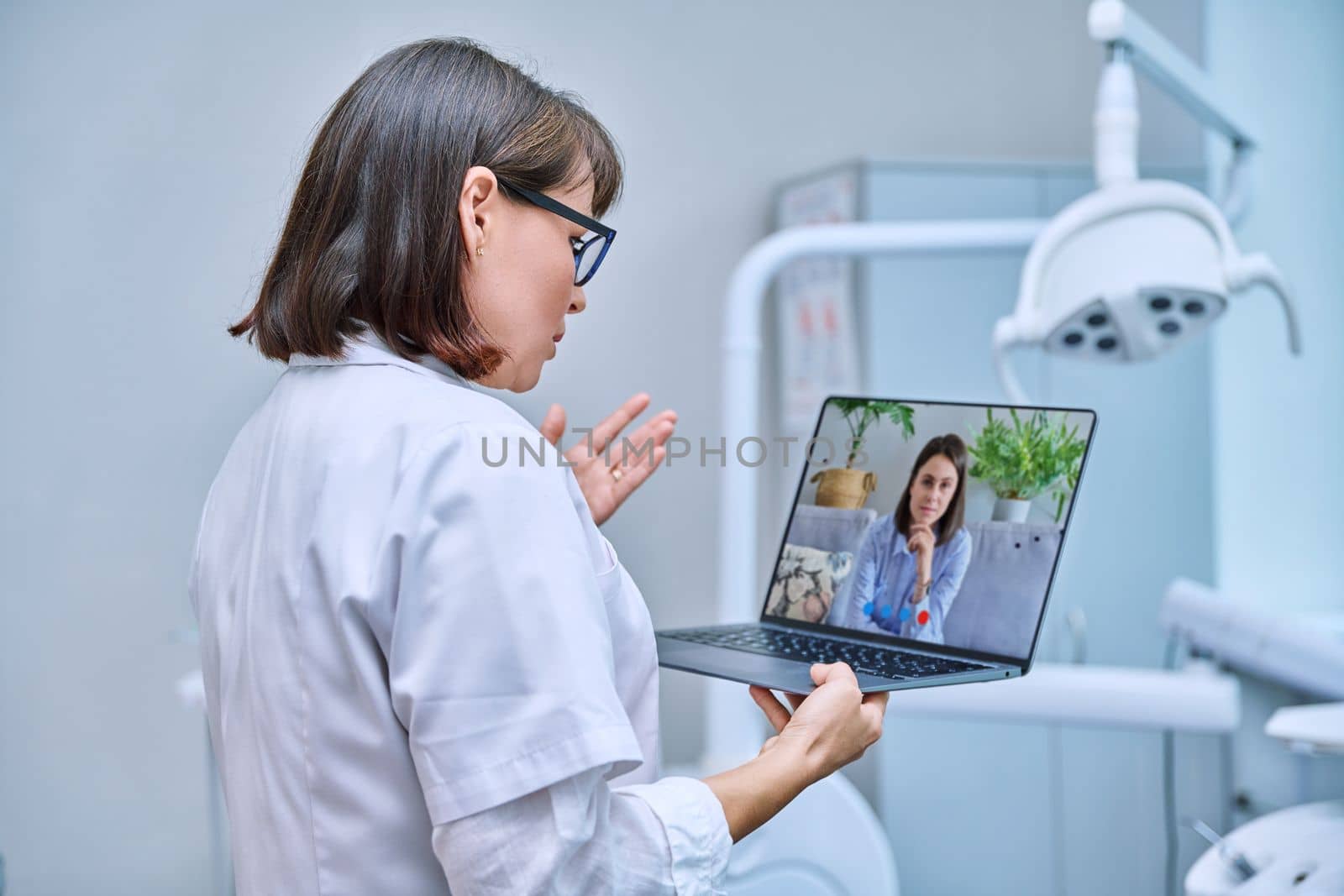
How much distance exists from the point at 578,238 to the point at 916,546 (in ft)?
1.57

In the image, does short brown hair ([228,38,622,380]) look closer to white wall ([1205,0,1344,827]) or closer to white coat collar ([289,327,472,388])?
white coat collar ([289,327,472,388])

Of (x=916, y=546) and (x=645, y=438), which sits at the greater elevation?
(x=645, y=438)

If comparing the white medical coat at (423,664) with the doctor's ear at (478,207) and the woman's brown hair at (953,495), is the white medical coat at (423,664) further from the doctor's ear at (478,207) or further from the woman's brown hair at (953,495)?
the woman's brown hair at (953,495)

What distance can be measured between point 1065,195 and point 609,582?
2.35 meters

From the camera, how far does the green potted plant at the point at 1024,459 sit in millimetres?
1112

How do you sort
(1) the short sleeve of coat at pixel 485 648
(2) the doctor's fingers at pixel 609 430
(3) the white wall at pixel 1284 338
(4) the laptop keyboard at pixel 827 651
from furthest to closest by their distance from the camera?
(3) the white wall at pixel 1284 338 → (2) the doctor's fingers at pixel 609 430 → (4) the laptop keyboard at pixel 827 651 → (1) the short sleeve of coat at pixel 485 648

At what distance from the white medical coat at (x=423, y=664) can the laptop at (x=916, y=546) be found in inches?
11.1

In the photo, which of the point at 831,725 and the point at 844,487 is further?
the point at 844,487

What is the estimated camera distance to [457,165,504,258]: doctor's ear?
839mm

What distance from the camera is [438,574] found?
0.69 m

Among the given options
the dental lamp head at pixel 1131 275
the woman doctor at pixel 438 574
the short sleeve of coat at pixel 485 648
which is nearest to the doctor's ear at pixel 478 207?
the woman doctor at pixel 438 574

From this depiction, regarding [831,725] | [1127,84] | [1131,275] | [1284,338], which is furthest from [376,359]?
[1284,338]

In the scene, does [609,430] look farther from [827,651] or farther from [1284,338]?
[1284,338]

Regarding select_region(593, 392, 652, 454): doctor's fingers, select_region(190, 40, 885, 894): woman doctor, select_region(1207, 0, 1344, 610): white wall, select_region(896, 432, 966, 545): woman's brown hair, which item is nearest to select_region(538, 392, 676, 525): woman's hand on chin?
select_region(593, 392, 652, 454): doctor's fingers
